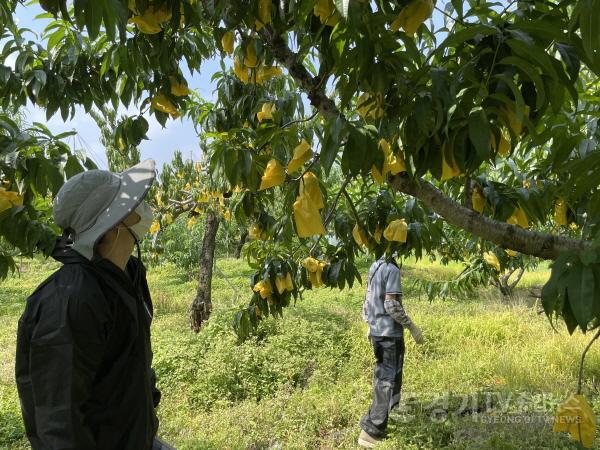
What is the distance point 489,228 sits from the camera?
1.20 meters

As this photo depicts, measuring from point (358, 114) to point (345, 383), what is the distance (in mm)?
3317

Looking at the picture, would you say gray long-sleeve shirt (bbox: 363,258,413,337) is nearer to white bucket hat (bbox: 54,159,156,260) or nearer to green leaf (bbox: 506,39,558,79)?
white bucket hat (bbox: 54,159,156,260)

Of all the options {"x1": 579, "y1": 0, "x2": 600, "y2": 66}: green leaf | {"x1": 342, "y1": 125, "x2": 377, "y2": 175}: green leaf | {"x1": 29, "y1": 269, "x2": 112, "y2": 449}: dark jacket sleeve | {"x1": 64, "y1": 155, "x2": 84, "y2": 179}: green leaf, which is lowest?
{"x1": 29, "y1": 269, "x2": 112, "y2": 449}: dark jacket sleeve

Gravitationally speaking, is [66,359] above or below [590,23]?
below

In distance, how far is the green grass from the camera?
326 centimetres

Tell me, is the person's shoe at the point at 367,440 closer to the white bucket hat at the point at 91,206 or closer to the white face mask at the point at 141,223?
the white face mask at the point at 141,223

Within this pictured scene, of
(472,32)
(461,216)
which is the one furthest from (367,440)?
(472,32)

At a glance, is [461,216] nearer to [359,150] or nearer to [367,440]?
[359,150]

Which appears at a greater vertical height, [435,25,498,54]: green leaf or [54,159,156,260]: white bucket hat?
[435,25,498,54]: green leaf

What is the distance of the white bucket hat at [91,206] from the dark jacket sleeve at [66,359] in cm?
13

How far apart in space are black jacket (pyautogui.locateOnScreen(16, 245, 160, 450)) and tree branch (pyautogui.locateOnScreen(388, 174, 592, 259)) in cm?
74

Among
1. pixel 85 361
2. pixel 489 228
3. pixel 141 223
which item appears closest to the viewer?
pixel 85 361

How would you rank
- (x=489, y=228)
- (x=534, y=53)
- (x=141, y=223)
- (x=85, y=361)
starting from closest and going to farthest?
(x=534, y=53), (x=85, y=361), (x=489, y=228), (x=141, y=223)

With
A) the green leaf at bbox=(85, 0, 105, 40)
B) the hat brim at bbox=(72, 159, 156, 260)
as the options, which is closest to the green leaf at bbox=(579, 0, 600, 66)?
the green leaf at bbox=(85, 0, 105, 40)
